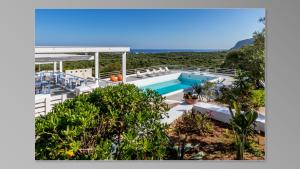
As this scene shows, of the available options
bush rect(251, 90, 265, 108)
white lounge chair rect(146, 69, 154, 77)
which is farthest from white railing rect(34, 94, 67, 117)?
bush rect(251, 90, 265, 108)

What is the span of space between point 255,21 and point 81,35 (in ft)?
8.86

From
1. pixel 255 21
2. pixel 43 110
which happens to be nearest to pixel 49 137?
pixel 43 110

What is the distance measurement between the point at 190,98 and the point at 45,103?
2.23 meters

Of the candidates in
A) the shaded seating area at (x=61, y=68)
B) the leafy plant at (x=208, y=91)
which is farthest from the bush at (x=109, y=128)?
the leafy plant at (x=208, y=91)

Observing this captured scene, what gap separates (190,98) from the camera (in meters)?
7.91

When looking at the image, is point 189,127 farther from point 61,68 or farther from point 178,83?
point 61,68

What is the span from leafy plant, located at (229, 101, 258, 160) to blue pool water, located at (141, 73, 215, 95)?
717 millimetres

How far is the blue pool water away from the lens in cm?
791

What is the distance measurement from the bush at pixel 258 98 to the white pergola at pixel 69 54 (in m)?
2.03

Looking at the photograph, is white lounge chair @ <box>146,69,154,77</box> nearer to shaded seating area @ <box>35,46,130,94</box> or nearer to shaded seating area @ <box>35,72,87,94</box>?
shaded seating area @ <box>35,46,130,94</box>

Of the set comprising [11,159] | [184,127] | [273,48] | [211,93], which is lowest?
[11,159]

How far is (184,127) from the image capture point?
25.9 ft

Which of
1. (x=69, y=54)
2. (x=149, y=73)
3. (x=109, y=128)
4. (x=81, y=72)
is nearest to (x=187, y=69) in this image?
(x=149, y=73)

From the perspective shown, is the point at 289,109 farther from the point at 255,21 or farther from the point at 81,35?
the point at 81,35
